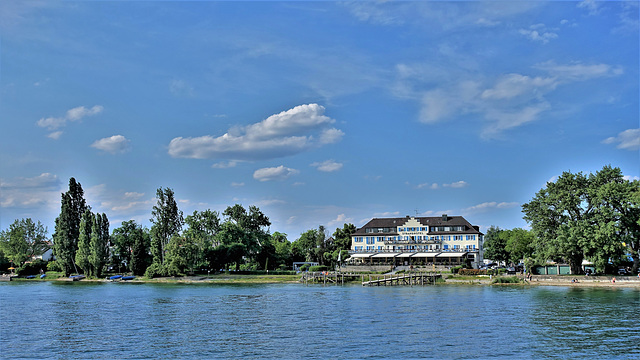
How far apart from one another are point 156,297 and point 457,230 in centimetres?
6756

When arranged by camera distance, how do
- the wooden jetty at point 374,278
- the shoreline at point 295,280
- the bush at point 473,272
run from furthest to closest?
the wooden jetty at point 374,278 < the bush at point 473,272 < the shoreline at point 295,280

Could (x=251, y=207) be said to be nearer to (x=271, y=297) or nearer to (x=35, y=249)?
(x=35, y=249)

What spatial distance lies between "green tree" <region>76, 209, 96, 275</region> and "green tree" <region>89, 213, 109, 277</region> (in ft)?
2.47

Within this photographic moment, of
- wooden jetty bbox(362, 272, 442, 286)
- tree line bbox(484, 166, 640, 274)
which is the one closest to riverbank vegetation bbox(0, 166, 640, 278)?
tree line bbox(484, 166, 640, 274)

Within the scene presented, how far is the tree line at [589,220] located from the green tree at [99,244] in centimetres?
7583

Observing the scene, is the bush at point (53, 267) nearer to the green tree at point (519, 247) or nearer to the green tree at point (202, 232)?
the green tree at point (202, 232)

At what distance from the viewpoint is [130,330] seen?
37.3 m

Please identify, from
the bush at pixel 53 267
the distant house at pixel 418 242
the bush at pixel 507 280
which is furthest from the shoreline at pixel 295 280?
the distant house at pixel 418 242

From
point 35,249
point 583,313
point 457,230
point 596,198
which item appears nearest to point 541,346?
point 583,313

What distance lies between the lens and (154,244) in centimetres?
9988

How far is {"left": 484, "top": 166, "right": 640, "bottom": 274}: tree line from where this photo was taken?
237 ft

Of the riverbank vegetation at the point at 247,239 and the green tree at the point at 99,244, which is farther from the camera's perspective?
the green tree at the point at 99,244

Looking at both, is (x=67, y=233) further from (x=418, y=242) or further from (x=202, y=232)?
(x=418, y=242)

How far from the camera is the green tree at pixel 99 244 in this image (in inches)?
3959
